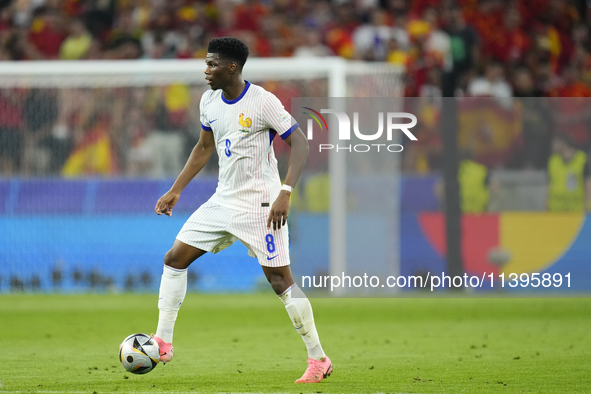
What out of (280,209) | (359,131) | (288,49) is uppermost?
(288,49)

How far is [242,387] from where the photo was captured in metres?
5.75

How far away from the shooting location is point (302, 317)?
612 centimetres

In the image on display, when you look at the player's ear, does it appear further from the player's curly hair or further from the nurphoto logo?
the nurphoto logo

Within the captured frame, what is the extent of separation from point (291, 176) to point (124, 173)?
8.13 meters

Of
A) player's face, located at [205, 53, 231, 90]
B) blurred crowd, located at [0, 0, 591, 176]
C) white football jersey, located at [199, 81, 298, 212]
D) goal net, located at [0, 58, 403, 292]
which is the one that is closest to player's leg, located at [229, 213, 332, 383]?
white football jersey, located at [199, 81, 298, 212]

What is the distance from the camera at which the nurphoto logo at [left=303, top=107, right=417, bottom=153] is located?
1264cm

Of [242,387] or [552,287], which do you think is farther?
[552,287]

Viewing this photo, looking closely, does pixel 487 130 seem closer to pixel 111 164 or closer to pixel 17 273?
pixel 111 164

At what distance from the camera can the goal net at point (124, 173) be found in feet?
42.7

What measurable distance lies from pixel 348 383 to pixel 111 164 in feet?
27.8

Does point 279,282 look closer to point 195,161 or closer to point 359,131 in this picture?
point 195,161

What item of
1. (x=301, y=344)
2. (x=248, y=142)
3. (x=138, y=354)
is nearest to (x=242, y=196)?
(x=248, y=142)

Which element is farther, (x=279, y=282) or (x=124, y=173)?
(x=124, y=173)

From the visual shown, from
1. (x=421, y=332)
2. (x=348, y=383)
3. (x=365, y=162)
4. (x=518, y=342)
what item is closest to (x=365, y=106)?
(x=365, y=162)
